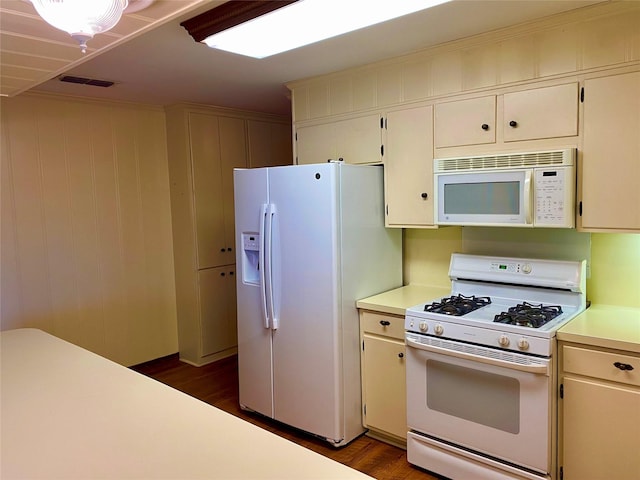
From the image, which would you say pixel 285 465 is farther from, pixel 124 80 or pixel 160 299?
pixel 160 299

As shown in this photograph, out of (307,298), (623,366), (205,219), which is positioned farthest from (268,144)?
(623,366)

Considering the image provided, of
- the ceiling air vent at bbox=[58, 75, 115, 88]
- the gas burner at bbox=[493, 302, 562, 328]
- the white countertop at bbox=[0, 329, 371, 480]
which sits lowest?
the white countertop at bbox=[0, 329, 371, 480]

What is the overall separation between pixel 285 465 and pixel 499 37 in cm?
225

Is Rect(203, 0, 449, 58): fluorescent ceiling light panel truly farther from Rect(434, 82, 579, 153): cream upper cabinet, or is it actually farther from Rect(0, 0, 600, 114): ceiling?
Rect(434, 82, 579, 153): cream upper cabinet

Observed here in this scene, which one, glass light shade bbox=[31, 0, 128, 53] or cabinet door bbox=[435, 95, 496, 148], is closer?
glass light shade bbox=[31, 0, 128, 53]

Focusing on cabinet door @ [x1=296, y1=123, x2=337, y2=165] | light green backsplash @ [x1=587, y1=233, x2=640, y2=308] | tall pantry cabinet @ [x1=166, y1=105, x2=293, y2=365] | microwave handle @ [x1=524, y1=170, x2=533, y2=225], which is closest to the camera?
microwave handle @ [x1=524, y1=170, x2=533, y2=225]

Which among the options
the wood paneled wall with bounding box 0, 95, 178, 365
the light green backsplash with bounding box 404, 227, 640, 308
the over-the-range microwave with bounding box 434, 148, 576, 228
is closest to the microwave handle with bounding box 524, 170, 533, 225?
the over-the-range microwave with bounding box 434, 148, 576, 228

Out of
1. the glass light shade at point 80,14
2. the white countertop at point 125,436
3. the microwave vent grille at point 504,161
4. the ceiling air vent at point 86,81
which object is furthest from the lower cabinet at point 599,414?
the ceiling air vent at point 86,81

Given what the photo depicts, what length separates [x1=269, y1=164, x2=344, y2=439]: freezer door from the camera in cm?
279

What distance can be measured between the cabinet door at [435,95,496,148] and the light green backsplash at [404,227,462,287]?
648 mm

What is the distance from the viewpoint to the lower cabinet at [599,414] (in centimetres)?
204

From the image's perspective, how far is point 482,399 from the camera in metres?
2.37

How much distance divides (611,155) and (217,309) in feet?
10.8

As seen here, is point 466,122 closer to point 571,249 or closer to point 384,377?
point 571,249
